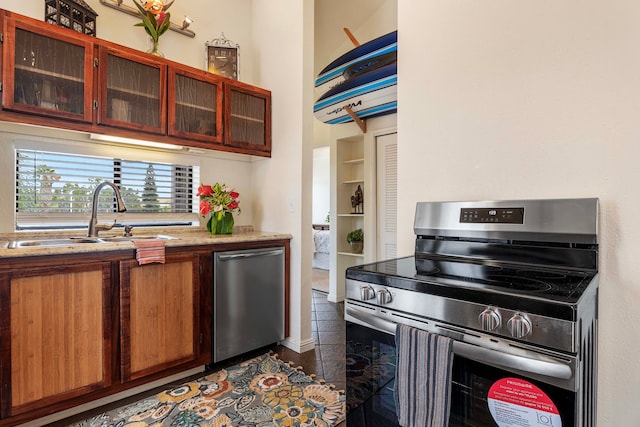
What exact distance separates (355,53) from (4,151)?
280 cm

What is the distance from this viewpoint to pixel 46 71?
1.85 meters

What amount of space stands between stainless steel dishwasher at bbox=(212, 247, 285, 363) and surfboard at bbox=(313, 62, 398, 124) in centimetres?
175

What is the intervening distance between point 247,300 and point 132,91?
1671 mm

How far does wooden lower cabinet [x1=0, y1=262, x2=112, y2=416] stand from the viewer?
156cm

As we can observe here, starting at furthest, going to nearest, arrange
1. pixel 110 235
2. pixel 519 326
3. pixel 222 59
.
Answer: pixel 222 59, pixel 110 235, pixel 519 326

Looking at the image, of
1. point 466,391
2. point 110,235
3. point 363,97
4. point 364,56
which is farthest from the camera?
point 363,97

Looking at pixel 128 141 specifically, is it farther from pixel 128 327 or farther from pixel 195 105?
pixel 128 327

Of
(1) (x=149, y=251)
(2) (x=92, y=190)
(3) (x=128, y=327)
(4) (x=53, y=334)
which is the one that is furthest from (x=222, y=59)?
(4) (x=53, y=334)

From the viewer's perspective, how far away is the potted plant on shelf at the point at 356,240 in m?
4.21

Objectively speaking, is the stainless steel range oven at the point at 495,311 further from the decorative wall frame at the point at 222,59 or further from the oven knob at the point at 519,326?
Result: the decorative wall frame at the point at 222,59

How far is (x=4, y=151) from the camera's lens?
6.59ft

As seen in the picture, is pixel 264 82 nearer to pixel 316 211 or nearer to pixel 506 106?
pixel 506 106

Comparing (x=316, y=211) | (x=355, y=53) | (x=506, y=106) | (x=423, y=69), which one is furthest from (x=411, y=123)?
(x=316, y=211)

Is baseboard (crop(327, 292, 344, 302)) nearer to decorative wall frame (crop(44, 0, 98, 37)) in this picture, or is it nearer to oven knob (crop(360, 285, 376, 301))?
oven knob (crop(360, 285, 376, 301))
